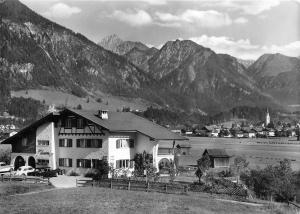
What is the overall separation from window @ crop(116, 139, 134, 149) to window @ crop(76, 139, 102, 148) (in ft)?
8.10

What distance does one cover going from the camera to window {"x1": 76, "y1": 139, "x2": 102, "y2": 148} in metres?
71.2

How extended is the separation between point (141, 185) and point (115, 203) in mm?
11290

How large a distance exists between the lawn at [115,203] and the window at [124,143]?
71.2ft

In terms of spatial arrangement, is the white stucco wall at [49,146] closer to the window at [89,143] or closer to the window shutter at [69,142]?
the window shutter at [69,142]

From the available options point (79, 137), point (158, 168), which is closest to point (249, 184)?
point (158, 168)

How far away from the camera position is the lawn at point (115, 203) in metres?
38.8

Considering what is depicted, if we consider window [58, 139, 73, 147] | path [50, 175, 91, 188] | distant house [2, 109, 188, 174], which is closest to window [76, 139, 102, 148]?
distant house [2, 109, 188, 174]

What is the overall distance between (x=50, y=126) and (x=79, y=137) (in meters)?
5.94

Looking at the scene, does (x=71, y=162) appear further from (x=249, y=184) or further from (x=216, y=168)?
(x=216, y=168)

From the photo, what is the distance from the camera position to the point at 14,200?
4447 cm

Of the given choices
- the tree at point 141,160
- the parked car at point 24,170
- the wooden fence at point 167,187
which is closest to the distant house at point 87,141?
the tree at point 141,160

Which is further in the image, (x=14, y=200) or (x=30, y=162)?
(x=30, y=162)

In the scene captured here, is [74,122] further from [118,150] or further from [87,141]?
[118,150]

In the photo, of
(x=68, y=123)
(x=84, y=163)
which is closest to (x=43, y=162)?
(x=68, y=123)
